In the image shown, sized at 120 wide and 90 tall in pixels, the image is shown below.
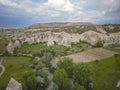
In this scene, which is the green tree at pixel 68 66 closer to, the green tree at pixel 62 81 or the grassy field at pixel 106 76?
the green tree at pixel 62 81

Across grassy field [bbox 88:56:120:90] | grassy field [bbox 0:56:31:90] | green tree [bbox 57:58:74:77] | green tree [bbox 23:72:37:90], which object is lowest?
grassy field [bbox 0:56:31:90]

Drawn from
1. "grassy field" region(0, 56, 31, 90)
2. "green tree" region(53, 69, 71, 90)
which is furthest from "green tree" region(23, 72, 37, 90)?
"grassy field" region(0, 56, 31, 90)

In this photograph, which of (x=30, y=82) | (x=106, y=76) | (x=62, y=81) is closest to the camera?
(x=62, y=81)

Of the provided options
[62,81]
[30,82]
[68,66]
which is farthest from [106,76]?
[30,82]

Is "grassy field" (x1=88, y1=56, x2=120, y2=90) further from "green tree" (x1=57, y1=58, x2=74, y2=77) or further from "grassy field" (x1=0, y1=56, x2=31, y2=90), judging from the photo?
"grassy field" (x1=0, y1=56, x2=31, y2=90)

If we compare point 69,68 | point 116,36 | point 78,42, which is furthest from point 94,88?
point 116,36

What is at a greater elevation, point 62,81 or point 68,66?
point 68,66

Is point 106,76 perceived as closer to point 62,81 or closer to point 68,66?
point 68,66

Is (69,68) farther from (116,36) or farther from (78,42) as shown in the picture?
(116,36)

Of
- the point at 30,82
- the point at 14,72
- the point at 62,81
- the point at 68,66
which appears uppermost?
the point at 68,66

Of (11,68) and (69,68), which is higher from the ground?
(69,68)

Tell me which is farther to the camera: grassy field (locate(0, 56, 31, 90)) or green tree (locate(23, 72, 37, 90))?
grassy field (locate(0, 56, 31, 90))
